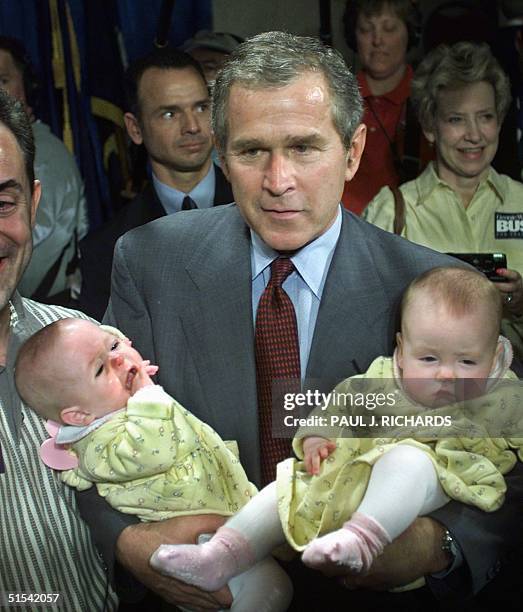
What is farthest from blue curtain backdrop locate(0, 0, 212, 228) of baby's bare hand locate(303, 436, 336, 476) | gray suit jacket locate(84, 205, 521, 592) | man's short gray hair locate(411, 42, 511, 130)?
baby's bare hand locate(303, 436, 336, 476)

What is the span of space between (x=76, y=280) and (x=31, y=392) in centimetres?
34

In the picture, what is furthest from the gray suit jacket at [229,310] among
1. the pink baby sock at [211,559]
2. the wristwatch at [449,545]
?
the wristwatch at [449,545]

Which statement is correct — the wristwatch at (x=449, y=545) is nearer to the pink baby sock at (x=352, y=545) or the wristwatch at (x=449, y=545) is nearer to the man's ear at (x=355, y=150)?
the pink baby sock at (x=352, y=545)

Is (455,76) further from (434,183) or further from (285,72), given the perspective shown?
(285,72)

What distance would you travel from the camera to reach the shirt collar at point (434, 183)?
1455 mm

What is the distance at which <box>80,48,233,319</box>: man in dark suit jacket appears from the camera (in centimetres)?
147

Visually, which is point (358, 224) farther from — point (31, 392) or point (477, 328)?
point (31, 392)

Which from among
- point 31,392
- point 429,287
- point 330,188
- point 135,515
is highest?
point 330,188

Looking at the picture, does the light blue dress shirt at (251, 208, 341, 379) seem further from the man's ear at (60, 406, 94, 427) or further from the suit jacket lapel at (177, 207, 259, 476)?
the man's ear at (60, 406, 94, 427)

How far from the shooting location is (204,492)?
4.11 feet

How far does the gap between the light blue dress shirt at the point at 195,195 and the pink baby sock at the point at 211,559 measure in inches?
20.2

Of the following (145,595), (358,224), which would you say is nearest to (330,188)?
(358,224)

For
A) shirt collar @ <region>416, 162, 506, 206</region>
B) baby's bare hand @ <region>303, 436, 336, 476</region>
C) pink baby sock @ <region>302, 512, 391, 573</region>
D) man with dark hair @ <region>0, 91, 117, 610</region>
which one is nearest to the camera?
pink baby sock @ <region>302, 512, 391, 573</region>

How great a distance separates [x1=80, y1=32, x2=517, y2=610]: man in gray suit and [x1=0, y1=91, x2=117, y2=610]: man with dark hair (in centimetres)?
10
